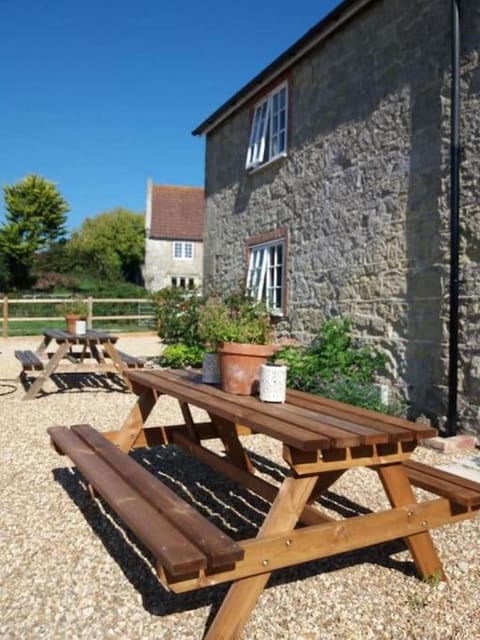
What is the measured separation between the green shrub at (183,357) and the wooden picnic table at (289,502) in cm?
623

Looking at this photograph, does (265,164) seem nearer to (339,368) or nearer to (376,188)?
(376,188)

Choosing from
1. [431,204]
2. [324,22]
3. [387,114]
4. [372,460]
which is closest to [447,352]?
[431,204]

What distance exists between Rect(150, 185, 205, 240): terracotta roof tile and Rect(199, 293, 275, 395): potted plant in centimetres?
2978

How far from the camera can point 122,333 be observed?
18531mm

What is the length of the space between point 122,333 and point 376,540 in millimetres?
16722

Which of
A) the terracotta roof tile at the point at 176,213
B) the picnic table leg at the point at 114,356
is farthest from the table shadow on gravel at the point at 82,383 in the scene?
the terracotta roof tile at the point at 176,213

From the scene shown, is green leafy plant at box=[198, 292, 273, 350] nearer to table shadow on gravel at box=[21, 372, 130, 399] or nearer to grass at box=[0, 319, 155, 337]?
table shadow on gravel at box=[21, 372, 130, 399]

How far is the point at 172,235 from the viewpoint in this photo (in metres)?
32.5

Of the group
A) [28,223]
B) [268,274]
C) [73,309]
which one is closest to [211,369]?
[73,309]

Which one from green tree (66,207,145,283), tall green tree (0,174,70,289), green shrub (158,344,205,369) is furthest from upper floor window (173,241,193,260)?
green shrub (158,344,205,369)

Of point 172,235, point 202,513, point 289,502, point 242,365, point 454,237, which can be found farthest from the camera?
point 172,235

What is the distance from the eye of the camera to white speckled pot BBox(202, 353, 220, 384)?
3.41 metres

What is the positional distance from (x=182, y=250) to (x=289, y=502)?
1241 inches

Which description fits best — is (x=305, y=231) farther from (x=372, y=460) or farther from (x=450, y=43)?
(x=372, y=460)
